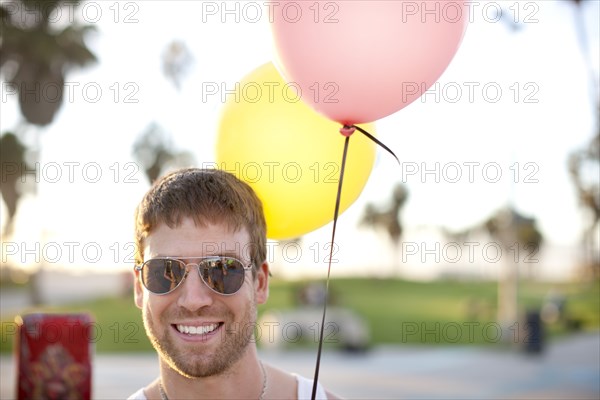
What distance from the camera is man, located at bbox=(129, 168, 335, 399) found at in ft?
8.77

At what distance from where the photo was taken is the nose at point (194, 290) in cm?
266

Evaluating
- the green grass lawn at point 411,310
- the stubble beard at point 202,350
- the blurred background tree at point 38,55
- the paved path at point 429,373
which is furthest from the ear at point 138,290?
the blurred background tree at point 38,55

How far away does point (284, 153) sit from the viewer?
322 centimetres

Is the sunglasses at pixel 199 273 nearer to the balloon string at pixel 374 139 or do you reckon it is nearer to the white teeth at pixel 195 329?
the white teeth at pixel 195 329

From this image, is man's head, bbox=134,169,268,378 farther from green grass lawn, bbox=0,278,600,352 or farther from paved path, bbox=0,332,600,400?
green grass lawn, bbox=0,278,600,352

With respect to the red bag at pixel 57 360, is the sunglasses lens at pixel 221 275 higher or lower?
higher

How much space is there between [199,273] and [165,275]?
12 cm

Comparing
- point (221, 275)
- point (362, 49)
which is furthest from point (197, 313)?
point (362, 49)

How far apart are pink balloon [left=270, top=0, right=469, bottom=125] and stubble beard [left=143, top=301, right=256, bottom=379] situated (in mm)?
957

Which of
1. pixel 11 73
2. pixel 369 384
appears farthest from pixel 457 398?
pixel 11 73

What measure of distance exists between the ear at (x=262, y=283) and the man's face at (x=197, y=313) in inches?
5.4

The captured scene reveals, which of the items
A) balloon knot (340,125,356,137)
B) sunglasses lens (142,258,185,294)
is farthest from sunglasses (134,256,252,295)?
balloon knot (340,125,356,137)

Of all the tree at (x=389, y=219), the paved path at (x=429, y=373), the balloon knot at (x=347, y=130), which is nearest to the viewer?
the balloon knot at (x=347, y=130)

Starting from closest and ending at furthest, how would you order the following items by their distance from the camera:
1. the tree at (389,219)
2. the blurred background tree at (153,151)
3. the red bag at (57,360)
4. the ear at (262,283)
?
the ear at (262,283) → the red bag at (57,360) → the blurred background tree at (153,151) → the tree at (389,219)
